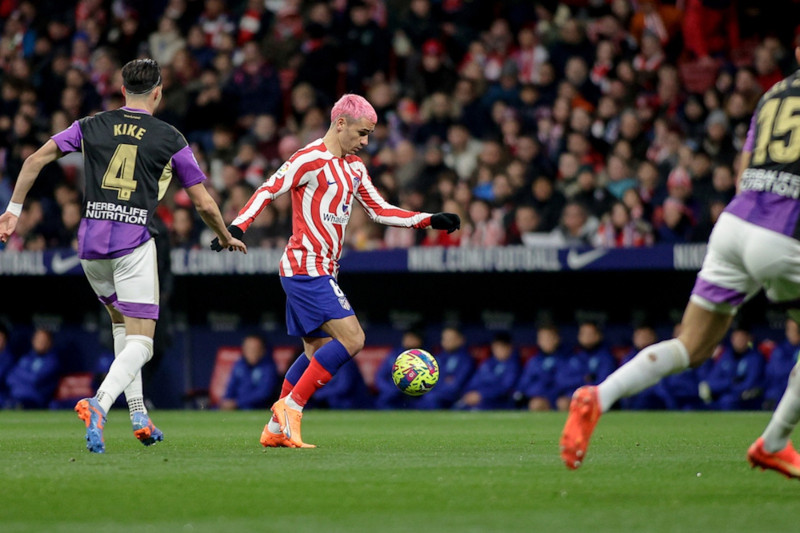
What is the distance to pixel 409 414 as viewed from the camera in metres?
13.6

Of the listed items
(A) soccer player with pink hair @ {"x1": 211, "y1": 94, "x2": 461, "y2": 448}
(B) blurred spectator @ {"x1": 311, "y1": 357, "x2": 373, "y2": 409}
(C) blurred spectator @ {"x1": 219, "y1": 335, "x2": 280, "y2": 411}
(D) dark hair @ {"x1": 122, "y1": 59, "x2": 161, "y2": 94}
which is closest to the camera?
(D) dark hair @ {"x1": 122, "y1": 59, "x2": 161, "y2": 94}

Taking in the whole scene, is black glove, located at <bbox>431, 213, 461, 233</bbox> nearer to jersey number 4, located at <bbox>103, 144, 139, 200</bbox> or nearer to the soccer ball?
the soccer ball

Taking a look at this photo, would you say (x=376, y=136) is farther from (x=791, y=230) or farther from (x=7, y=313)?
(x=791, y=230)

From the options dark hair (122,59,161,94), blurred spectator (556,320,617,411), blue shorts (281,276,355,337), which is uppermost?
dark hair (122,59,161,94)

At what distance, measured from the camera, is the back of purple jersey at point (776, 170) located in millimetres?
5070

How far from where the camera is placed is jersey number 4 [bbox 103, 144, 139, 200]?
6.90 metres

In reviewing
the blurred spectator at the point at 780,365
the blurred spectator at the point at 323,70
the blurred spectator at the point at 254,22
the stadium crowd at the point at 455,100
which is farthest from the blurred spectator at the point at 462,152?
the blurred spectator at the point at 254,22

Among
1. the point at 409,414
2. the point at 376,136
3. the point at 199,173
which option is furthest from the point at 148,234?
the point at 376,136

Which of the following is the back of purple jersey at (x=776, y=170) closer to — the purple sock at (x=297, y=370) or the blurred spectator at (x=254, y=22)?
the purple sock at (x=297, y=370)

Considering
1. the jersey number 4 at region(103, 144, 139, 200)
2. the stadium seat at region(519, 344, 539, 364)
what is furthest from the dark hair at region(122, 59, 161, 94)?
the stadium seat at region(519, 344, 539, 364)

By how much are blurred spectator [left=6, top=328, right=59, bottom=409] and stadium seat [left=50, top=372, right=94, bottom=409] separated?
12cm

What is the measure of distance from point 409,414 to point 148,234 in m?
6.95

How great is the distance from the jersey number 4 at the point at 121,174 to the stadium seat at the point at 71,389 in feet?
33.3

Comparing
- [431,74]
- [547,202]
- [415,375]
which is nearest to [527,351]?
[547,202]
